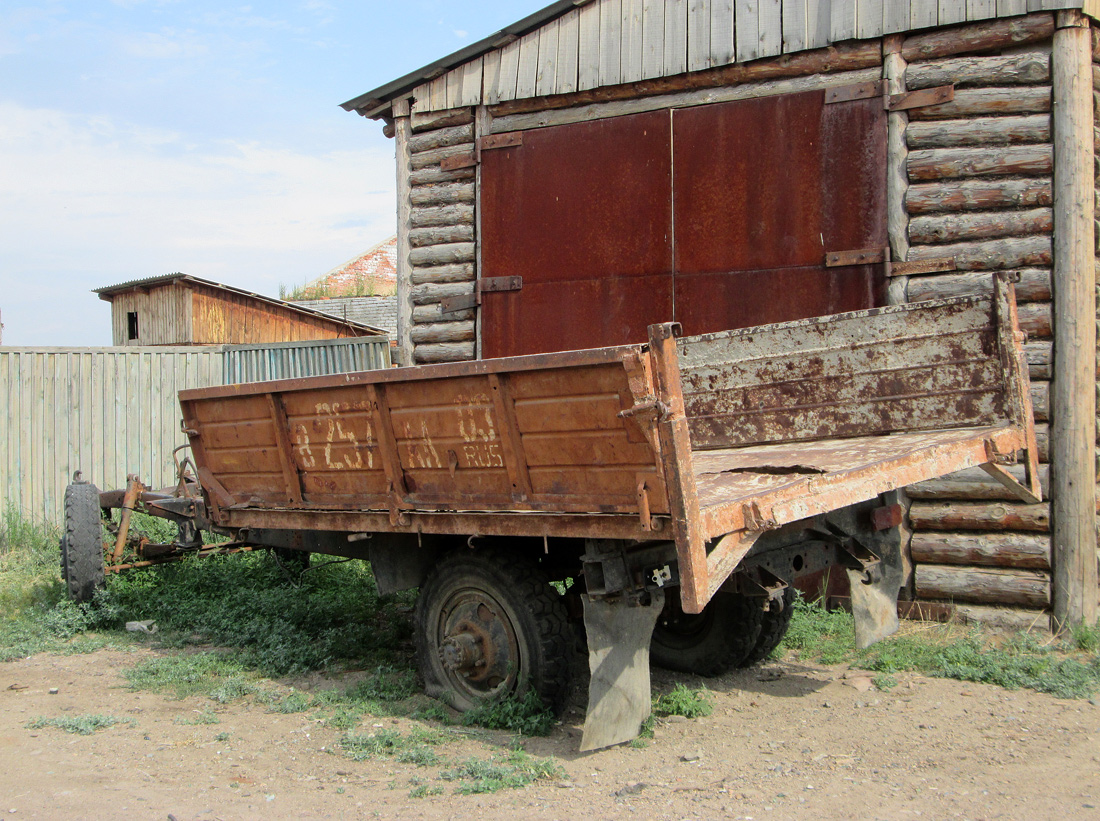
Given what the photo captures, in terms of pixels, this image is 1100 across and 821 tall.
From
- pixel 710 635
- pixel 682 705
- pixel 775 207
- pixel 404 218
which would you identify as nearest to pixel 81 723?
pixel 682 705

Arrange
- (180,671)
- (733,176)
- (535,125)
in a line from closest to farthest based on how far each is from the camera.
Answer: (180,671) → (733,176) → (535,125)

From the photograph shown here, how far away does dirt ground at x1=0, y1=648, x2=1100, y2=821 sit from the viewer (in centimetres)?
361

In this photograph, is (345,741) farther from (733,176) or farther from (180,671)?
(733,176)

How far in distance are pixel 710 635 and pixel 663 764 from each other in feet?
5.32

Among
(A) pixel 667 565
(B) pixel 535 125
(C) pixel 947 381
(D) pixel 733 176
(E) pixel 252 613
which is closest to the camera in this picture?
(A) pixel 667 565

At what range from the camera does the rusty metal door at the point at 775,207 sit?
6.92 metres

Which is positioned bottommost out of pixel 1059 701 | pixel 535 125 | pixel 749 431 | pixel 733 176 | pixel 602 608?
pixel 1059 701

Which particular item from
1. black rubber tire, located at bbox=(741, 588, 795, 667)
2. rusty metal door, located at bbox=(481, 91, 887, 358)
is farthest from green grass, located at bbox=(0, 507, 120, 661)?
black rubber tire, located at bbox=(741, 588, 795, 667)

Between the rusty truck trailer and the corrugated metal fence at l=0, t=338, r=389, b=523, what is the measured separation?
5.60 meters

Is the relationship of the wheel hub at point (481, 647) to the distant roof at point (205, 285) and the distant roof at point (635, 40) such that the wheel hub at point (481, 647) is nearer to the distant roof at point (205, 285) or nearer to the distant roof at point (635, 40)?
the distant roof at point (635, 40)

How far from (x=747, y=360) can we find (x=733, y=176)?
230cm

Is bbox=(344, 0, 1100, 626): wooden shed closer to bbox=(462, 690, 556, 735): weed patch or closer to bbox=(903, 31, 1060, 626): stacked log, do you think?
bbox=(903, 31, 1060, 626): stacked log

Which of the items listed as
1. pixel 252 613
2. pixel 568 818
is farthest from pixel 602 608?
pixel 252 613

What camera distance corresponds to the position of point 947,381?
16.5 ft
